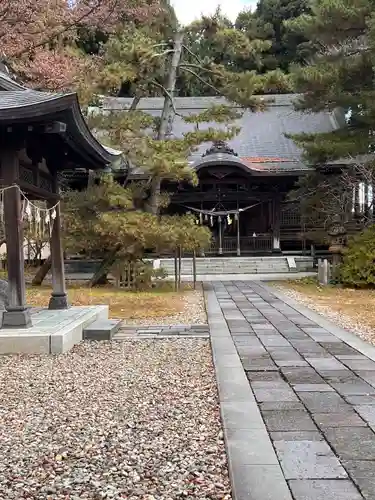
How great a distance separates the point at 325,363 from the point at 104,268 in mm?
10844

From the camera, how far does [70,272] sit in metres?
21.7

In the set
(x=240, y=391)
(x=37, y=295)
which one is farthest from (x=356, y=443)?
(x=37, y=295)

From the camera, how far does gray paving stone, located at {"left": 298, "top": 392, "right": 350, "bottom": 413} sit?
3998 millimetres

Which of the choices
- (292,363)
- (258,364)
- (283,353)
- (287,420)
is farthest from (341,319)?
(287,420)

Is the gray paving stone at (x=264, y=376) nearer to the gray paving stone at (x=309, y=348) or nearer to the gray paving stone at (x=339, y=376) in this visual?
the gray paving stone at (x=339, y=376)

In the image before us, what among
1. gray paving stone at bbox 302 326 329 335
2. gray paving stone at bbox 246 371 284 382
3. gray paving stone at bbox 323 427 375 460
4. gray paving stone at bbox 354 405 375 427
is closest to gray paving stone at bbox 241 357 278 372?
gray paving stone at bbox 246 371 284 382

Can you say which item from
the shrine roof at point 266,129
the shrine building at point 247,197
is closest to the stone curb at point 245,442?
the shrine building at point 247,197

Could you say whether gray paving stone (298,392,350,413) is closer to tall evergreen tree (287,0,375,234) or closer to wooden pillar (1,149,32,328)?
wooden pillar (1,149,32,328)

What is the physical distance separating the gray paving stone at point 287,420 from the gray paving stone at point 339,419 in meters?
0.06

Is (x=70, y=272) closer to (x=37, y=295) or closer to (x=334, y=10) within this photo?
(x=37, y=295)

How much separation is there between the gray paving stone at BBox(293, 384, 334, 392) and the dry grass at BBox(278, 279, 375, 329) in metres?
3.99

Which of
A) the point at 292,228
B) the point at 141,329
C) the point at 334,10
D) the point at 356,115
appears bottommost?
the point at 141,329

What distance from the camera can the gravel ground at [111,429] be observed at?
279 cm

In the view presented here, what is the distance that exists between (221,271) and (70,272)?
6.16 metres
